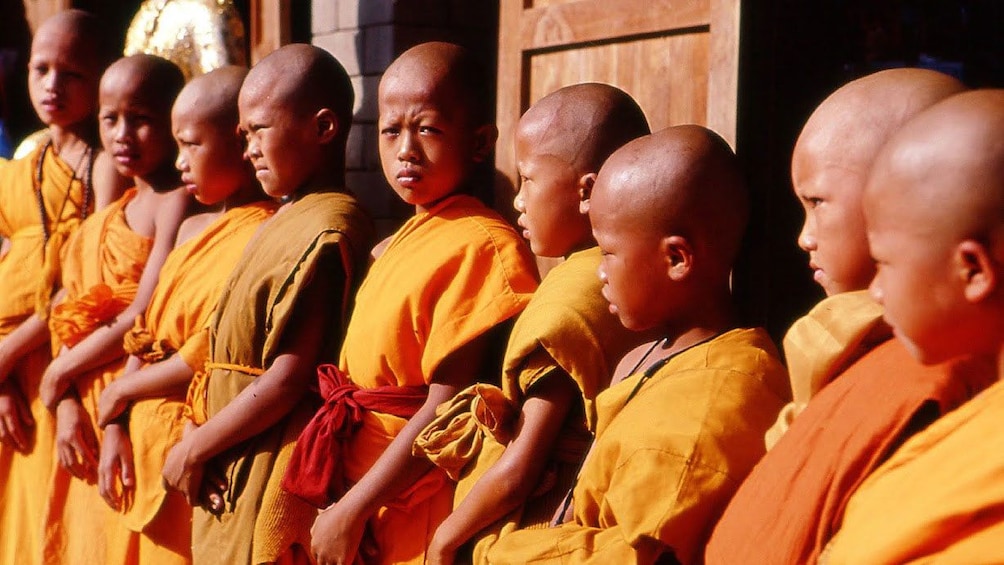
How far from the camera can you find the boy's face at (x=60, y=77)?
16.4 feet

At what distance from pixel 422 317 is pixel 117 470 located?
1541 millimetres

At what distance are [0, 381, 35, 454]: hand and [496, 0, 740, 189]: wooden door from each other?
2159 mm

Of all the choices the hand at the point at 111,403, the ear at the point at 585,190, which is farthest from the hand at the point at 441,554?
the hand at the point at 111,403

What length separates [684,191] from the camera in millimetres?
2371

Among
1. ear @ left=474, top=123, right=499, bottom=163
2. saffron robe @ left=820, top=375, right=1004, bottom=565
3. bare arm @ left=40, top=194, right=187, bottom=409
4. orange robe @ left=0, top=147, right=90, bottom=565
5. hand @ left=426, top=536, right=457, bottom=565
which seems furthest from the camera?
orange robe @ left=0, top=147, right=90, bottom=565

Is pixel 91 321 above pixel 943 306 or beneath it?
beneath

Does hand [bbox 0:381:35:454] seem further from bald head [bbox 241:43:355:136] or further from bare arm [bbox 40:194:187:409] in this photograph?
bald head [bbox 241:43:355:136]

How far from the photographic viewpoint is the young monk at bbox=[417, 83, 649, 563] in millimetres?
2602

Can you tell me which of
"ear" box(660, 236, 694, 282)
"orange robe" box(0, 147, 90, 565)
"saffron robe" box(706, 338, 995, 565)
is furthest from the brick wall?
"saffron robe" box(706, 338, 995, 565)

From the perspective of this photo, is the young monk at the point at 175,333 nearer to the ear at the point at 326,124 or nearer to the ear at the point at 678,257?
the ear at the point at 326,124

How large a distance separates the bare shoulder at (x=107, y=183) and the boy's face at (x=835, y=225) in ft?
10.7

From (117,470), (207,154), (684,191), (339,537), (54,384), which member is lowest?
(117,470)

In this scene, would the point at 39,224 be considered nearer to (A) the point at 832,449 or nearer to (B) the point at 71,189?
(B) the point at 71,189

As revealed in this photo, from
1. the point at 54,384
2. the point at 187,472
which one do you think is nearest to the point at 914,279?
the point at 187,472
